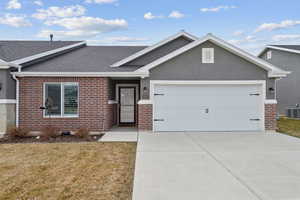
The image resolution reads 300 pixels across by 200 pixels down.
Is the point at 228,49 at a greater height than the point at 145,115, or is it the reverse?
the point at 228,49

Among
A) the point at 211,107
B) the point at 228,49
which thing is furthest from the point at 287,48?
the point at 211,107

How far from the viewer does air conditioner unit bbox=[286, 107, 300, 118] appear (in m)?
19.4

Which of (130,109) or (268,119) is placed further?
(130,109)

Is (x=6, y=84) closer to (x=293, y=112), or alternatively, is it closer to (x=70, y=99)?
(x=70, y=99)

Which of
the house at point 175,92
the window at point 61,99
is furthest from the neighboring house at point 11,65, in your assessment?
the window at point 61,99

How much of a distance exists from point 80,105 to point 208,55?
20.3ft

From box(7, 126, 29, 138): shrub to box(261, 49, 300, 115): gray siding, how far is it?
2004 cm

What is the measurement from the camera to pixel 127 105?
14.7 m

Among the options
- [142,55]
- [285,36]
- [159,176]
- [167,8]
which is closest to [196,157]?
[159,176]

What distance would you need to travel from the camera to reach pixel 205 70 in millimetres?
11703

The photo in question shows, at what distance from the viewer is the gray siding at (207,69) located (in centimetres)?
1161

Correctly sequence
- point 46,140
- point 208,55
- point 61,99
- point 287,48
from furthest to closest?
point 287,48, point 208,55, point 61,99, point 46,140

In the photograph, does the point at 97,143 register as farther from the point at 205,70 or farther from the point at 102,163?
the point at 205,70

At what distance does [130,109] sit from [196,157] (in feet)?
26.8
